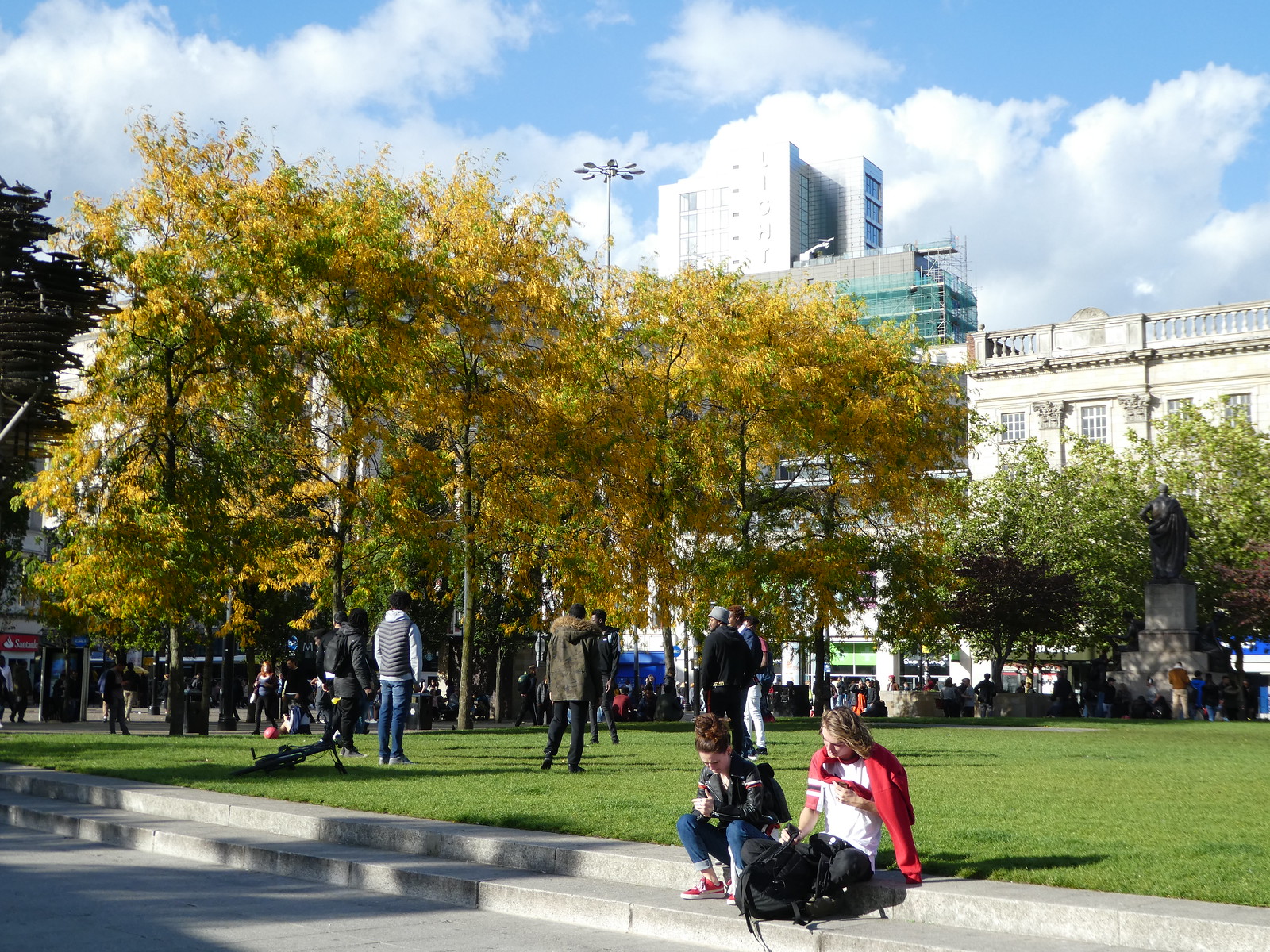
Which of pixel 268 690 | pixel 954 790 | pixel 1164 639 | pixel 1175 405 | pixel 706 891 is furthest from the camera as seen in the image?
pixel 1175 405

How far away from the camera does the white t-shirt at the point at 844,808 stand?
723 cm

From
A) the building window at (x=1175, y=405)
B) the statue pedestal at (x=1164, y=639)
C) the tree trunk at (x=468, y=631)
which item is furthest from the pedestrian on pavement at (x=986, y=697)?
the tree trunk at (x=468, y=631)

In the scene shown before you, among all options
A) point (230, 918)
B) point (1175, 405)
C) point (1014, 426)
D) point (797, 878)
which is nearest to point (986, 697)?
point (1175, 405)

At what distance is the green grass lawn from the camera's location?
7.63m

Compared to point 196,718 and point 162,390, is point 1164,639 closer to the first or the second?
point 196,718

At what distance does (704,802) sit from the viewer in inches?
296

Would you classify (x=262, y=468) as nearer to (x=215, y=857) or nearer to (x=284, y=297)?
(x=284, y=297)

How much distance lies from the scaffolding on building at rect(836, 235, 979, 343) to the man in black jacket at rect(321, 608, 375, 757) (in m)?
81.2

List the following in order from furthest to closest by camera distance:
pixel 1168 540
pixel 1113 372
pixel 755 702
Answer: pixel 1113 372 → pixel 1168 540 → pixel 755 702

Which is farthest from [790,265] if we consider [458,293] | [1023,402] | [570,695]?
[570,695]

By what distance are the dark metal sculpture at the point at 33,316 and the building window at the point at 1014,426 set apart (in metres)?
55.3

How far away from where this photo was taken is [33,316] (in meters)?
13.0

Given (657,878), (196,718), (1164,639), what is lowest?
(196,718)

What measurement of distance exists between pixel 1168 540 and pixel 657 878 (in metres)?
29.1
